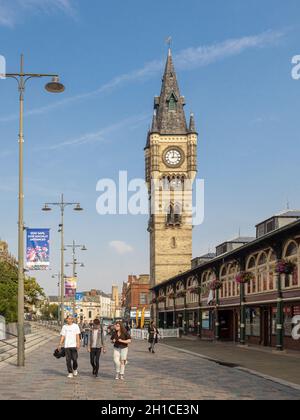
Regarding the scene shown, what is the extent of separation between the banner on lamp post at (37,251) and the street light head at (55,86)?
5.90m

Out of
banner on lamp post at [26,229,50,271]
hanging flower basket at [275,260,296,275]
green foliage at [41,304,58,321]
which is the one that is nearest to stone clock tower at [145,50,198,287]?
hanging flower basket at [275,260,296,275]

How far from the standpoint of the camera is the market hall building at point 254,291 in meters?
31.3

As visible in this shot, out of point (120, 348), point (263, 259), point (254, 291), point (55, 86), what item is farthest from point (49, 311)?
point (120, 348)

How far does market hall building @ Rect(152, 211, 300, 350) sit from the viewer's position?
31328 mm

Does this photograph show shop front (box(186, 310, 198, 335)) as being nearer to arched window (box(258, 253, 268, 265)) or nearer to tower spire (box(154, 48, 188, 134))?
arched window (box(258, 253, 268, 265))

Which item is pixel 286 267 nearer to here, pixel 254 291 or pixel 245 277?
pixel 245 277

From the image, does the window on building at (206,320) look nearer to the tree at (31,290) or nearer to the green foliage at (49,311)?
the tree at (31,290)

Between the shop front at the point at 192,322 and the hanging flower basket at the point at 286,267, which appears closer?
the hanging flower basket at the point at 286,267

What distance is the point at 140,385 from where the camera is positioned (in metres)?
16.2

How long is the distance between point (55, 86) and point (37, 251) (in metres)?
6.62

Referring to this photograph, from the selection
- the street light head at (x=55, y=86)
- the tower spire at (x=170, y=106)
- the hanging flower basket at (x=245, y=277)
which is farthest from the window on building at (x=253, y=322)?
the tower spire at (x=170, y=106)

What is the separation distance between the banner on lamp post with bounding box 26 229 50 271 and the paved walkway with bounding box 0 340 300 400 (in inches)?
156
